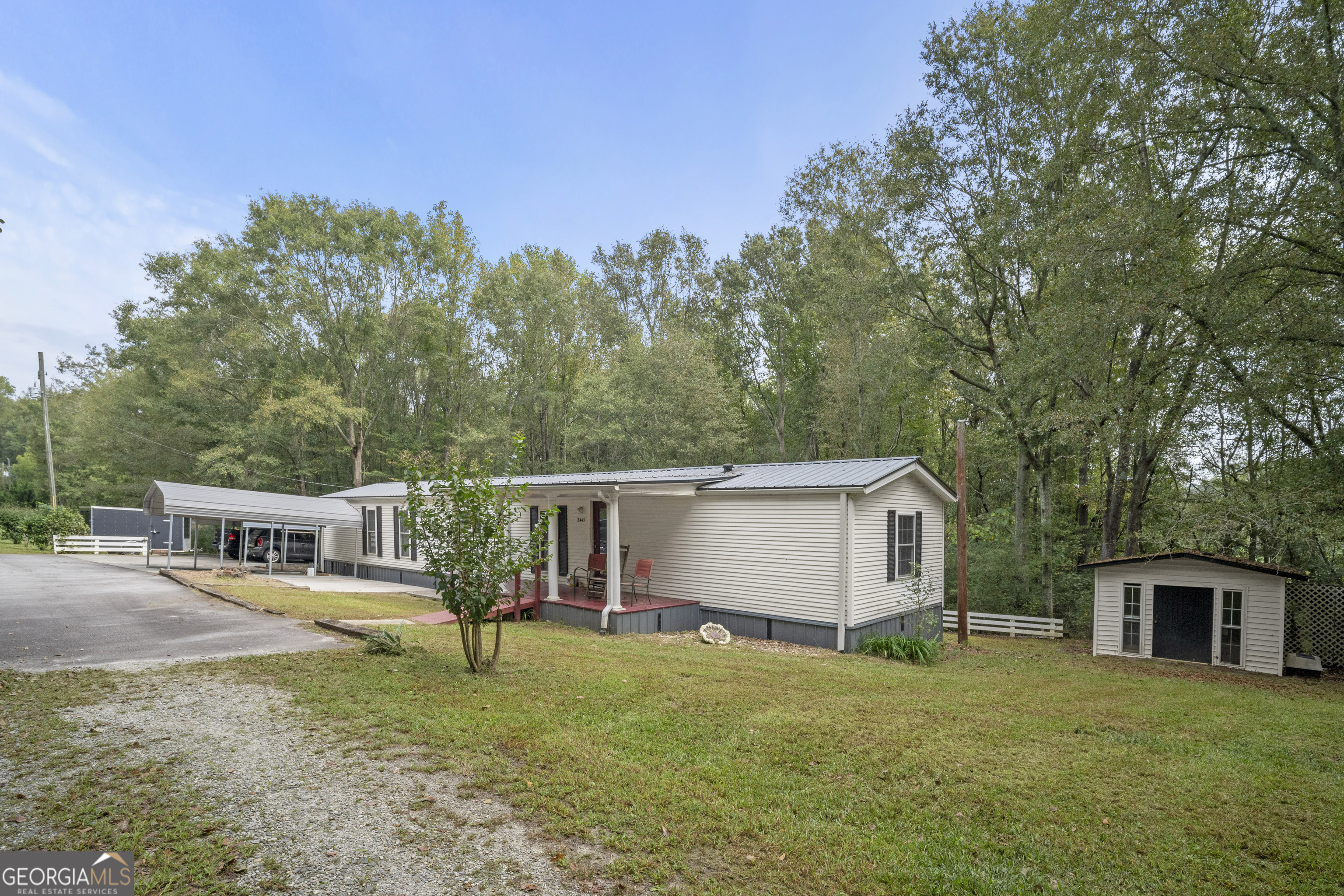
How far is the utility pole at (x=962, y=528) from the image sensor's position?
1220cm

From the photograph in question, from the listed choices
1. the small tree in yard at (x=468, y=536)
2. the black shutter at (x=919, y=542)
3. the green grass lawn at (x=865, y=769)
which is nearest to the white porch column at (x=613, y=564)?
the green grass lawn at (x=865, y=769)

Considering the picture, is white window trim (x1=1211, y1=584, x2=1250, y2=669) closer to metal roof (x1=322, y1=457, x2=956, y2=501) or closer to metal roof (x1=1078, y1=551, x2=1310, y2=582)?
metal roof (x1=1078, y1=551, x2=1310, y2=582)

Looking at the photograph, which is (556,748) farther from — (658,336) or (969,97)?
(658,336)

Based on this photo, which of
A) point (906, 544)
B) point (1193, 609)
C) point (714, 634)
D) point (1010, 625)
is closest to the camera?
point (714, 634)

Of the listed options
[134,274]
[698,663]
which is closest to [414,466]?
[698,663]

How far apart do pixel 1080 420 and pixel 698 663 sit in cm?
980

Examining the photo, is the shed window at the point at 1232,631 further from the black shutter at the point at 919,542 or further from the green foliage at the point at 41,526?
the green foliage at the point at 41,526

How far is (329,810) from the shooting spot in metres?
3.34

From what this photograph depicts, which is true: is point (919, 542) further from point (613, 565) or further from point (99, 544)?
point (99, 544)

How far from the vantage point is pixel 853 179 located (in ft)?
72.0

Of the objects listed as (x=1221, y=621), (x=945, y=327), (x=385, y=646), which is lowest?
(x=1221, y=621)

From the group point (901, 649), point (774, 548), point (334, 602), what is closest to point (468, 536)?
point (774, 548)

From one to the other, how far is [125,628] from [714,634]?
29.0ft

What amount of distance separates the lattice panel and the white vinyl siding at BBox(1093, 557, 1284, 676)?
1.40ft
